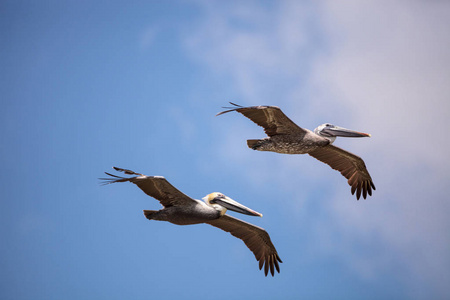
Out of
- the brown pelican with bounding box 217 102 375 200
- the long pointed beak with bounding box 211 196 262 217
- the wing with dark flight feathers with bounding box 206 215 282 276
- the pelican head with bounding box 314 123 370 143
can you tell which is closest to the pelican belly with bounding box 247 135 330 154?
the brown pelican with bounding box 217 102 375 200

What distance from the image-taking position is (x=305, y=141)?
1706 centimetres

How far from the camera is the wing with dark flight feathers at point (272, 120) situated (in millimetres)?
16250

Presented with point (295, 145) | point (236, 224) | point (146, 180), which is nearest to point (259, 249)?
→ point (236, 224)

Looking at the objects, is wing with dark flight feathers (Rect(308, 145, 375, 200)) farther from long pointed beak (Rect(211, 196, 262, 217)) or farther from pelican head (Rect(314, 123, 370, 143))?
long pointed beak (Rect(211, 196, 262, 217))

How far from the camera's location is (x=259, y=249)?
1797cm

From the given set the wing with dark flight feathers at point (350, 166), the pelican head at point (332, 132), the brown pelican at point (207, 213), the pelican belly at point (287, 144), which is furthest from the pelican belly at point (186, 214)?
the wing with dark flight feathers at point (350, 166)

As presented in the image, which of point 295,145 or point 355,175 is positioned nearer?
point 295,145

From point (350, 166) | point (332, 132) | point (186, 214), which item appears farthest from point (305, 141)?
point (186, 214)

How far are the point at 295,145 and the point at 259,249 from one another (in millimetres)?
2898

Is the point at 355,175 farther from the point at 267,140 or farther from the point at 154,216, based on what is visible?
the point at 154,216

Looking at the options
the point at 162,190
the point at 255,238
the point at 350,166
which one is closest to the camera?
the point at 162,190

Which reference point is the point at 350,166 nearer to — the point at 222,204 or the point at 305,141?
the point at 305,141

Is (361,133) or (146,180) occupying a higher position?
(361,133)

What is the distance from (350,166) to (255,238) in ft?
11.5
